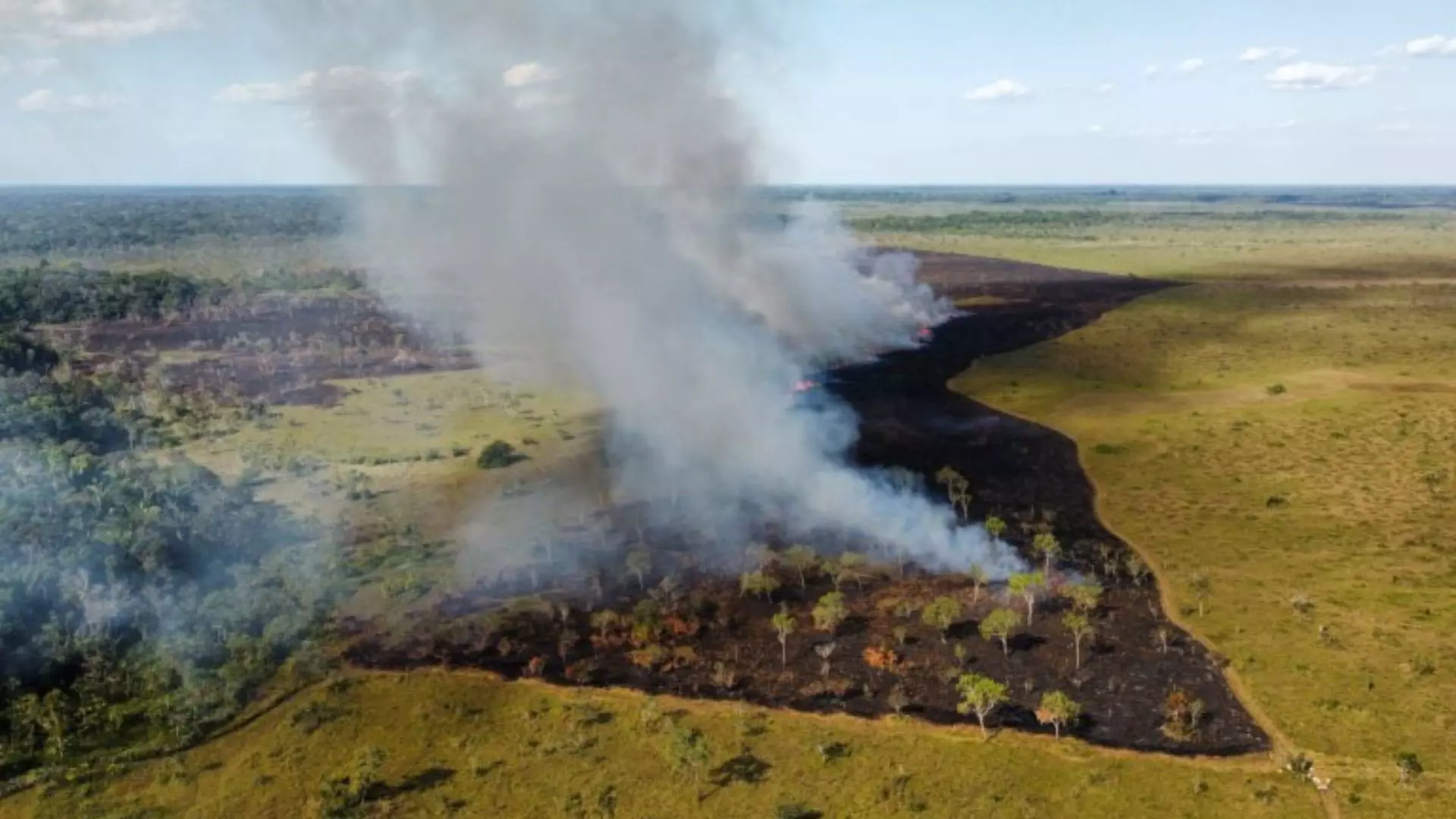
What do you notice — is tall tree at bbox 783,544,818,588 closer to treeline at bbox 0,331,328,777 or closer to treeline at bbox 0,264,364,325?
treeline at bbox 0,331,328,777

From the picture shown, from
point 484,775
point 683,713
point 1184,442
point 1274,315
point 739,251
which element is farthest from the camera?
point 1274,315

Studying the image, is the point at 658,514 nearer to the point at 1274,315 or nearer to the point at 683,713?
the point at 683,713

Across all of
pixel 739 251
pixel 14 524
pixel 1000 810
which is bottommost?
pixel 1000 810

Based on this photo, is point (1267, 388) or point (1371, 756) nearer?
point (1371, 756)

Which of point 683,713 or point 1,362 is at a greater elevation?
point 1,362

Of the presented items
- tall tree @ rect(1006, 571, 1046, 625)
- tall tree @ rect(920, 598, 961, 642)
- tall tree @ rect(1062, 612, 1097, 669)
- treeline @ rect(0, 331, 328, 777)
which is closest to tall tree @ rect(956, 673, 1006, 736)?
tall tree @ rect(1062, 612, 1097, 669)

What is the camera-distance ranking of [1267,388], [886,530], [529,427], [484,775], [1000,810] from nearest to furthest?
[1000,810], [484,775], [886,530], [529,427], [1267,388]

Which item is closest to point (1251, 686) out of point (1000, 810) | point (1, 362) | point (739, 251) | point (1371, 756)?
point (1371, 756)
